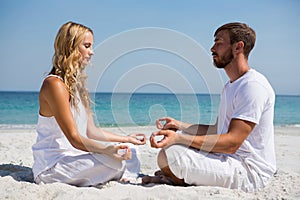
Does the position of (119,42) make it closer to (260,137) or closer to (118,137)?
(118,137)

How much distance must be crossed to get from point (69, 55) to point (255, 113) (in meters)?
1.76

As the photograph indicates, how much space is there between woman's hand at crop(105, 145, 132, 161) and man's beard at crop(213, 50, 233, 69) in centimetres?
118

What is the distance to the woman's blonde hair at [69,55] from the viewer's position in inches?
126

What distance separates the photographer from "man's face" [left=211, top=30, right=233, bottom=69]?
3.24 m

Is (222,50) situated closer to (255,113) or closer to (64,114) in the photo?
(255,113)

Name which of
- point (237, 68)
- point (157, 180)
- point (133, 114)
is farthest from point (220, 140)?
point (133, 114)

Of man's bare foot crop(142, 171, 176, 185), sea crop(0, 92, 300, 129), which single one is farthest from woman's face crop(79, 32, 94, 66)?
sea crop(0, 92, 300, 129)

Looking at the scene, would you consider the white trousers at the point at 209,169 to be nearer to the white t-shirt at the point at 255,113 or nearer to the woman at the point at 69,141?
the white t-shirt at the point at 255,113

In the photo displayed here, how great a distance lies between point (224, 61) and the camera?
10.8 feet

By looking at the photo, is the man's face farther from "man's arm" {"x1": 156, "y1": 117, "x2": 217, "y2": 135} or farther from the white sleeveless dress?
the white sleeveless dress

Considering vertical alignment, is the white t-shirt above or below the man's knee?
above

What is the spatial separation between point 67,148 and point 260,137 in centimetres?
176

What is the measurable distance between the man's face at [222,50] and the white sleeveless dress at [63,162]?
1354 mm

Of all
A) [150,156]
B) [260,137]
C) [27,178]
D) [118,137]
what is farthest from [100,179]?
[150,156]
